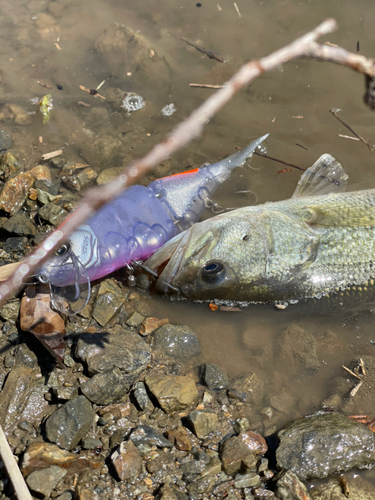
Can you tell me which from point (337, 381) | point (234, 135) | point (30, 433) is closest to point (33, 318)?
point (30, 433)

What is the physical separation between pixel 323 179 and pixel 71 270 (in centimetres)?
324

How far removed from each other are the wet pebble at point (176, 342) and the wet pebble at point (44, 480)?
132cm

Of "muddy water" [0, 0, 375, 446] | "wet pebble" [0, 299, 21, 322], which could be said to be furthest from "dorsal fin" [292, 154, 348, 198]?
"wet pebble" [0, 299, 21, 322]

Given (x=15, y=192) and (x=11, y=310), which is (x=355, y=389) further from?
(x=15, y=192)

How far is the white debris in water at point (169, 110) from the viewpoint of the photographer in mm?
5480

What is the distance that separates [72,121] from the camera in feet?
17.4

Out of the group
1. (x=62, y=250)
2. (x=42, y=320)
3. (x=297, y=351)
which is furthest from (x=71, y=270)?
(x=297, y=351)

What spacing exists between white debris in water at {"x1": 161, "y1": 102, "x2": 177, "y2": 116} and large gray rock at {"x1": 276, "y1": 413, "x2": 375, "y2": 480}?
415 cm

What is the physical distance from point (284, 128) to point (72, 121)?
113 inches

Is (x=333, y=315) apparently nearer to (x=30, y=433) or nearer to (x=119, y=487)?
(x=119, y=487)

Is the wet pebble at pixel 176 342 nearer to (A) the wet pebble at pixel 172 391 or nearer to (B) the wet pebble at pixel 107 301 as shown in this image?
(A) the wet pebble at pixel 172 391

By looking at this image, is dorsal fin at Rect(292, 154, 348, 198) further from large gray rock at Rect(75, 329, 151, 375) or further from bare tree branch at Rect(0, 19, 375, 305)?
large gray rock at Rect(75, 329, 151, 375)

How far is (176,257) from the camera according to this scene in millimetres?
3668

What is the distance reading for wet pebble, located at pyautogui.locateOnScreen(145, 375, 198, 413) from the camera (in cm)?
334
